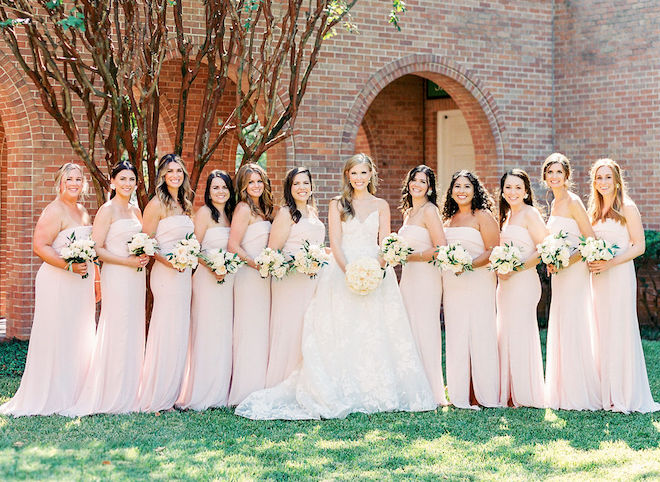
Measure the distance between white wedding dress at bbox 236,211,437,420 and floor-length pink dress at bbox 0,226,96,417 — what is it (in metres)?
1.44

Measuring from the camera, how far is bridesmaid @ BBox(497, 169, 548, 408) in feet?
25.7

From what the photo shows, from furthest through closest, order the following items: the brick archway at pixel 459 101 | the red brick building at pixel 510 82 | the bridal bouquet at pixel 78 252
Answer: the brick archway at pixel 459 101 < the red brick building at pixel 510 82 < the bridal bouquet at pixel 78 252

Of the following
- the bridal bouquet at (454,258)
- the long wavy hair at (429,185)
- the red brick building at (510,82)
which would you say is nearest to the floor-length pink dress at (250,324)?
the long wavy hair at (429,185)

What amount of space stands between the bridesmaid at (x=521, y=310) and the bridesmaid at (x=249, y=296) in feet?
6.75

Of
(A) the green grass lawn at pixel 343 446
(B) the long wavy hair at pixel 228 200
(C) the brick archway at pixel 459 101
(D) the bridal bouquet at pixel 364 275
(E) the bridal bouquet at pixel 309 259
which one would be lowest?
(A) the green grass lawn at pixel 343 446

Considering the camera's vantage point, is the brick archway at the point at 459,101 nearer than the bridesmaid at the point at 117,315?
No

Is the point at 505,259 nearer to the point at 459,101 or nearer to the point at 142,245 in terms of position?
the point at 142,245

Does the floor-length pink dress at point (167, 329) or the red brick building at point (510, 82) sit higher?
the red brick building at point (510, 82)

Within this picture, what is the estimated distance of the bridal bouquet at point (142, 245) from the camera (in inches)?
291

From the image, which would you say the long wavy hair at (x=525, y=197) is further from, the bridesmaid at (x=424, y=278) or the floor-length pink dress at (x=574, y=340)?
the bridesmaid at (x=424, y=278)

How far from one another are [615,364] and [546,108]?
738 centimetres

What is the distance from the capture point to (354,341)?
777 centimetres

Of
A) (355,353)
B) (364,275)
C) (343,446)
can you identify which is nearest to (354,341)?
(355,353)

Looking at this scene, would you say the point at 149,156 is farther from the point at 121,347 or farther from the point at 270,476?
the point at 270,476
